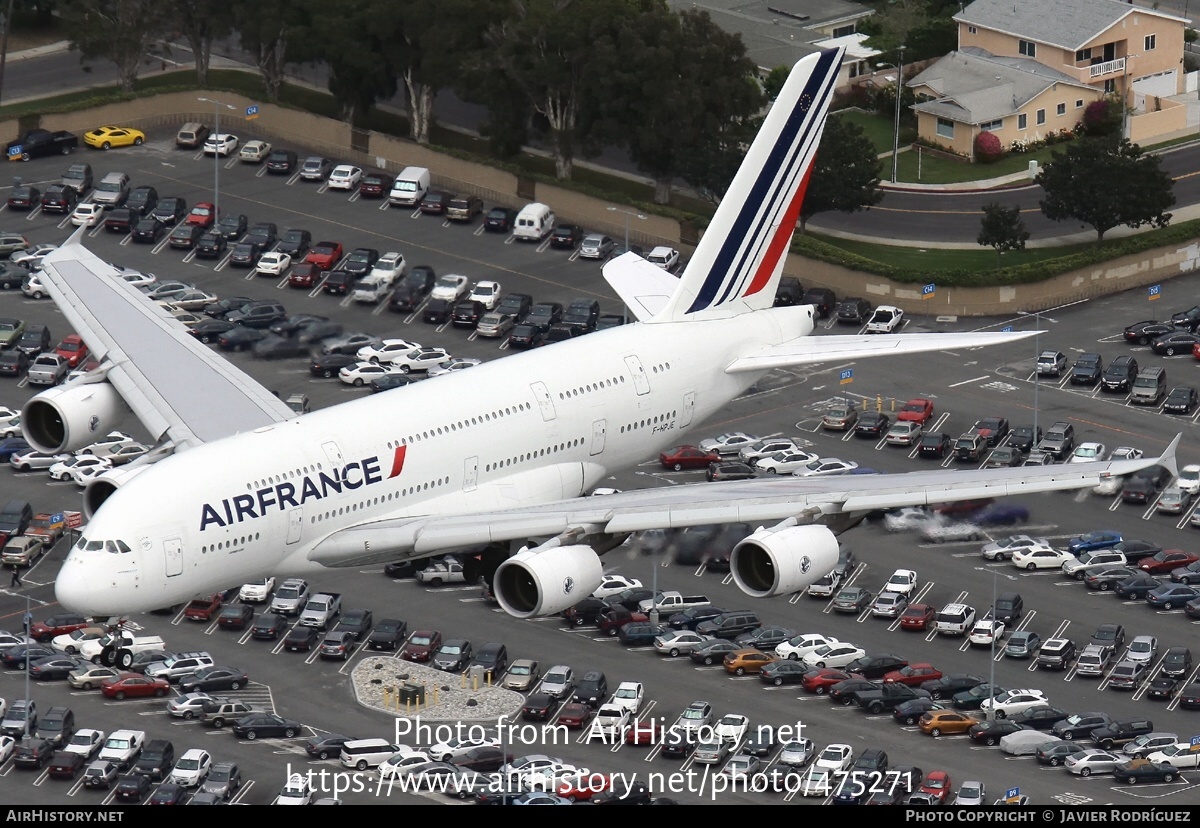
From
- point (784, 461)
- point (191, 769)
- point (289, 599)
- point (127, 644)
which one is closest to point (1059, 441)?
point (784, 461)

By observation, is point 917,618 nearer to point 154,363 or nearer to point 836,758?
point 836,758

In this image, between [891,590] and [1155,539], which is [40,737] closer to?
[891,590]

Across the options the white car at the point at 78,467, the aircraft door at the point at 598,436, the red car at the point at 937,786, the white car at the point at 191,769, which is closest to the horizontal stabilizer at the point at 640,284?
the aircraft door at the point at 598,436

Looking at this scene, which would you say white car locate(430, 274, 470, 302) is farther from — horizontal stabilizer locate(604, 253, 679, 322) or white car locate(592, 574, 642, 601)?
horizontal stabilizer locate(604, 253, 679, 322)

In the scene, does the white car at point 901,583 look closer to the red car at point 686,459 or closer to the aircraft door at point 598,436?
the red car at point 686,459

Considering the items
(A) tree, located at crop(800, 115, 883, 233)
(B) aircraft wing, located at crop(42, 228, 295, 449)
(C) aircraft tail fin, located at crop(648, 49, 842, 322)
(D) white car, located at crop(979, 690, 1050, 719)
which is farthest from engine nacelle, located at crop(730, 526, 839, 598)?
(A) tree, located at crop(800, 115, 883, 233)

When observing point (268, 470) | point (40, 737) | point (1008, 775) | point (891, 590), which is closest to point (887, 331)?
point (891, 590)
